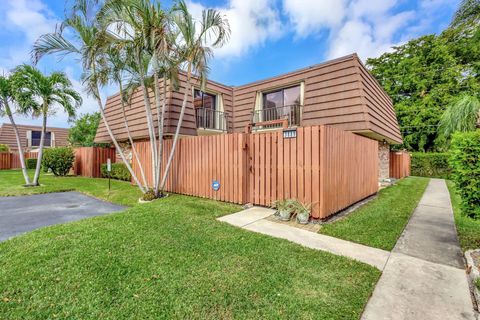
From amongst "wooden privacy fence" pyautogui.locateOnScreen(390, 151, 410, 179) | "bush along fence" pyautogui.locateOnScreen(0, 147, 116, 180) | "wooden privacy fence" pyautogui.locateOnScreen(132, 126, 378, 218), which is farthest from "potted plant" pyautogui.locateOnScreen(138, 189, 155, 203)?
"wooden privacy fence" pyautogui.locateOnScreen(390, 151, 410, 179)

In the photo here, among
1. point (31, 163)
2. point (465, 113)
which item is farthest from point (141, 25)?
point (31, 163)

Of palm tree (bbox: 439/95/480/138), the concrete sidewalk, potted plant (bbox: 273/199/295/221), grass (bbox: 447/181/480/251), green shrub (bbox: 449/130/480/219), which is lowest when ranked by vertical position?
the concrete sidewalk

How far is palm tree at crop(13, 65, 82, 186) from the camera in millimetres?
9809

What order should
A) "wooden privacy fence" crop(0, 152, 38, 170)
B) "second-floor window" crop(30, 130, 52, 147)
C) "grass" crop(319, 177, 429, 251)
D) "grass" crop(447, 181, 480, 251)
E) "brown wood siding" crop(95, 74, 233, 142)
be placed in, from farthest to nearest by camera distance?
1. "second-floor window" crop(30, 130, 52, 147)
2. "wooden privacy fence" crop(0, 152, 38, 170)
3. "brown wood siding" crop(95, 74, 233, 142)
4. "grass" crop(319, 177, 429, 251)
5. "grass" crop(447, 181, 480, 251)

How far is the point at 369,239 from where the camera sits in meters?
4.10

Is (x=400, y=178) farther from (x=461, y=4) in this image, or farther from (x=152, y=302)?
(x=152, y=302)

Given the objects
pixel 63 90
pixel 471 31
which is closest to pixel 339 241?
pixel 471 31

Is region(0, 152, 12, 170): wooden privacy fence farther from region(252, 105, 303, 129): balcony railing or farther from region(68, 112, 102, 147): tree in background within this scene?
region(252, 105, 303, 129): balcony railing

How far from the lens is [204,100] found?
38.4ft

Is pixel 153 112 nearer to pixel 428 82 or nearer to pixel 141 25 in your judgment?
pixel 141 25

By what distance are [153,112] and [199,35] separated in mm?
4549

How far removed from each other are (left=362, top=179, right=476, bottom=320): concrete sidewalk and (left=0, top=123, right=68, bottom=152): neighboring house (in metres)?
37.5

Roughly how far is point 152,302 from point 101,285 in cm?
74

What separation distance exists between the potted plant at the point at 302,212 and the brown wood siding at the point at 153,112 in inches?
246
